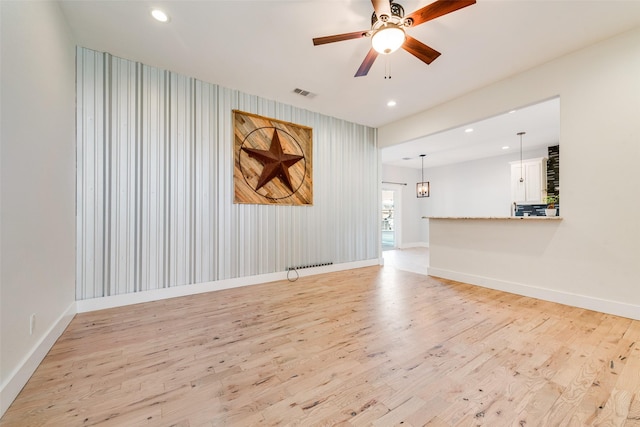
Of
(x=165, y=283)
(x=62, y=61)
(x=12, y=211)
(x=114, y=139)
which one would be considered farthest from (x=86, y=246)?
(x=62, y=61)

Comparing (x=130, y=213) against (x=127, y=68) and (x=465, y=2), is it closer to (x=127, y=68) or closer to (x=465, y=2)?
(x=127, y=68)

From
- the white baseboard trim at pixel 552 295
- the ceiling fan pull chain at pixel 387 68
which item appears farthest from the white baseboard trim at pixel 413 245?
the ceiling fan pull chain at pixel 387 68

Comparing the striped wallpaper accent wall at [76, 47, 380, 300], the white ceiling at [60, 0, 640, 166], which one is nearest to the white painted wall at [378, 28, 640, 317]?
the white ceiling at [60, 0, 640, 166]

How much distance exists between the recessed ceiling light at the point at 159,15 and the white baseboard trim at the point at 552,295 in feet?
15.7

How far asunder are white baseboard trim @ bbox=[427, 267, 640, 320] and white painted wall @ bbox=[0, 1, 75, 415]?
460cm

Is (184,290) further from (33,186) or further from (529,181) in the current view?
(529,181)

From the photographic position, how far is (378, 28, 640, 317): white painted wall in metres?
2.56

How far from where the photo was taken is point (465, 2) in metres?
1.86

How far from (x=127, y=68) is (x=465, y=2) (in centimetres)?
349

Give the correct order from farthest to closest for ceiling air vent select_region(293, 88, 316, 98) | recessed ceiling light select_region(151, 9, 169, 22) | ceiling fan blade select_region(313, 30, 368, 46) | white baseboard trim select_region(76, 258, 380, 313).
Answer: ceiling air vent select_region(293, 88, 316, 98) < white baseboard trim select_region(76, 258, 380, 313) < recessed ceiling light select_region(151, 9, 169, 22) < ceiling fan blade select_region(313, 30, 368, 46)

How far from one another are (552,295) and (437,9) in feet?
10.8

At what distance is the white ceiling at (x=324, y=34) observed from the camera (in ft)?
7.47

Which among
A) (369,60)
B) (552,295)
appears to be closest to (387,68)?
(369,60)

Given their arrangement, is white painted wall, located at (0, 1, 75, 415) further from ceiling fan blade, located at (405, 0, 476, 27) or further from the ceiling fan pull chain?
the ceiling fan pull chain
